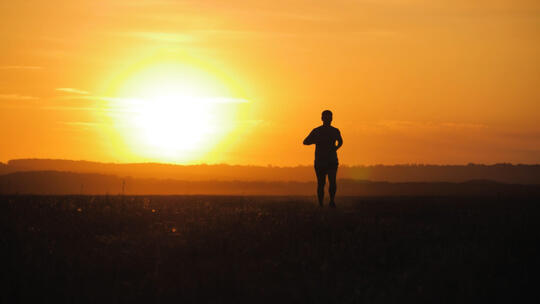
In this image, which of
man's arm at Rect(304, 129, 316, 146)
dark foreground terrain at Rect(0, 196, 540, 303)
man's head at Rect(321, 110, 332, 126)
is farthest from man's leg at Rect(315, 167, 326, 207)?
dark foreground terrain at Rect(0, 196, 540, 303)

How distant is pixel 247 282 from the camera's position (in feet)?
41.0

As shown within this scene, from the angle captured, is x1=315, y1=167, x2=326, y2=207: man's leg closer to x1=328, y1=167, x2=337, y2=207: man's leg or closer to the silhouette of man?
the silhouette of man

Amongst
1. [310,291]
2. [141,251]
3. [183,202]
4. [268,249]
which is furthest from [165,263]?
[183,202]

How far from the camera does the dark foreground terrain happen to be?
1191 centimetres

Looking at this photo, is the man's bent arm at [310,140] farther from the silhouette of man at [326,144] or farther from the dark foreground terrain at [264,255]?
the dark foreground terrain at [264,255]

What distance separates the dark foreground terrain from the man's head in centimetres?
282

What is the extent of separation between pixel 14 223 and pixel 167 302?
662 centimetres

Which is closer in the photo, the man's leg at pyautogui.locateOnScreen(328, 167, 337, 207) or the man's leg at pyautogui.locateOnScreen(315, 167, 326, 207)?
the man's leg at pyautogui.locateOnScreen(328, 167, 337, 207)

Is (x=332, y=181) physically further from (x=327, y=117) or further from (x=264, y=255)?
(x=264, y=255)

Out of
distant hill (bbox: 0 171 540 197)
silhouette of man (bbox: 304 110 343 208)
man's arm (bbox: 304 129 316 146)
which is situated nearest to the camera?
silhouette of man (bbox: 304 110 343 208)

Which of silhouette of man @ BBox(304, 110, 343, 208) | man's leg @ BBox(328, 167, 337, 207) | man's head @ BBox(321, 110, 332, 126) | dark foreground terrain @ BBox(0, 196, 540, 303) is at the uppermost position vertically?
man's head @ BBox(321, 110, 332, 126)

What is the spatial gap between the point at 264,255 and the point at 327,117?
7874 millimetres

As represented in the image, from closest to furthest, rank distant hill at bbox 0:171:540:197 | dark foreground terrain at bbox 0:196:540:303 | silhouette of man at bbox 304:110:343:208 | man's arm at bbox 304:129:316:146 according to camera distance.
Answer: dark foreground terrain at bbox 0:196:540:303 < silhouette of man at bbox 304:110:343:208 < man's arm at bbox 304:129:316:146 < distant hill at bbox 0:171:540:197

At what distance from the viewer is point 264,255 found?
14.3 metres
